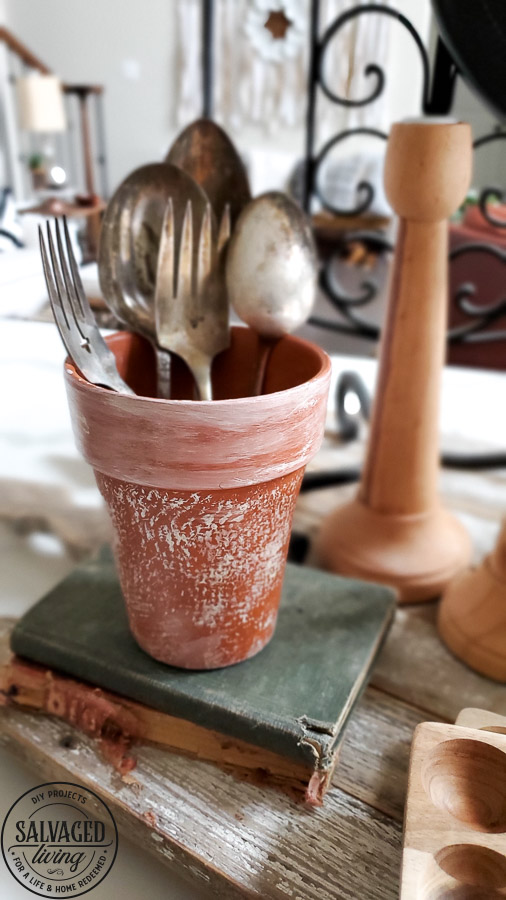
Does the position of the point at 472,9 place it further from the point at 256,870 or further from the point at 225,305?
the point at 256,870

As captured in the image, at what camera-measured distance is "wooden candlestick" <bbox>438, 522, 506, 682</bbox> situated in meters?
0.35

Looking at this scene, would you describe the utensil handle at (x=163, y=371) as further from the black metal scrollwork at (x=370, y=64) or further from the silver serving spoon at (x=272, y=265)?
the black metal scrollwork at (x=370, y=64)

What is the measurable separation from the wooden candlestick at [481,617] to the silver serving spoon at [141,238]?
218mm

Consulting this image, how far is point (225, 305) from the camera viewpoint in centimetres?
32

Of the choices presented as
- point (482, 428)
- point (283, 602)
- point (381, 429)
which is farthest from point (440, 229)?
point (482, 428)

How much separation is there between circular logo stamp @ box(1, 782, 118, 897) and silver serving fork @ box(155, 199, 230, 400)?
0.20 metres

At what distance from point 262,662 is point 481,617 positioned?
0.14m

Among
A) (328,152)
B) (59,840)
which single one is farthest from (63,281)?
(328,152)

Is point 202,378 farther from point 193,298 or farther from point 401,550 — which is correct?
point 401,550

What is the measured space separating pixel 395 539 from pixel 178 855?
0.25m

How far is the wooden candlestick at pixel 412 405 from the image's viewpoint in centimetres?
33

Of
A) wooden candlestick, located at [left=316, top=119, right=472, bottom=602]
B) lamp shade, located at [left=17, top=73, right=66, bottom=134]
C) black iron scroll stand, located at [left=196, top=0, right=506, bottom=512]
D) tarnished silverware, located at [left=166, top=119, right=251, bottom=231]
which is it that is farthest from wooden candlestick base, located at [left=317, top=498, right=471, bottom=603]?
lamp shade, located at [left=17, top=73, right=66, bottom=134]

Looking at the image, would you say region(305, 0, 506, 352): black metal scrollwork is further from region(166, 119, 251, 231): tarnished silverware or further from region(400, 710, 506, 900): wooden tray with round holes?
region(400, 710, 506, 900): wooden tray with round holes

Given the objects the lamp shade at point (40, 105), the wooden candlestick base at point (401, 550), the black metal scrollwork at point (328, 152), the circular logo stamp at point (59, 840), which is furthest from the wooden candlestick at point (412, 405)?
the lamp shade at point (40, 105)
